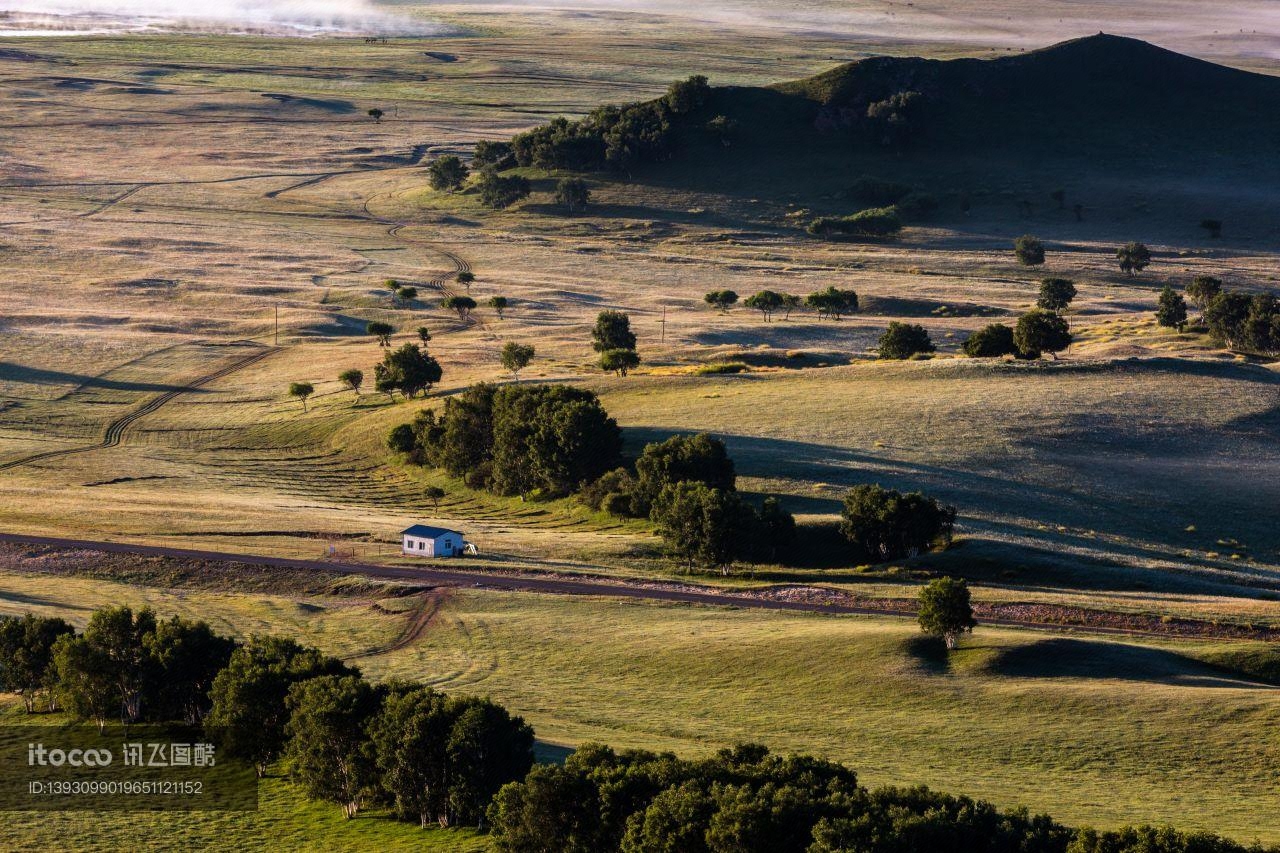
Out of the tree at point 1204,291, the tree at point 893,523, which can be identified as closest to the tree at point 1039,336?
the tree at point 1204,291

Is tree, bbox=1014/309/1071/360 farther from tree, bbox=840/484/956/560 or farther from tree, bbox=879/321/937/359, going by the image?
tree, bbox=840/484/956/560

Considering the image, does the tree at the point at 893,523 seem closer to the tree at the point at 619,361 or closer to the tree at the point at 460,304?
the tree at the point at 619,361

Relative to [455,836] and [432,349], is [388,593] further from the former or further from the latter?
[432,349]

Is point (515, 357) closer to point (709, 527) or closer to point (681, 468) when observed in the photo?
point (681, 468)

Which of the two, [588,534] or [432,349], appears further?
[432,349]

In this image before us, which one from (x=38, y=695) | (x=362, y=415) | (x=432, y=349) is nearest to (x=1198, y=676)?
(x=38, y=695)

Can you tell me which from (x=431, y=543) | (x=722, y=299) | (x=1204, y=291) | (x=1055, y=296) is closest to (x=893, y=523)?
(x=431, y=543)
